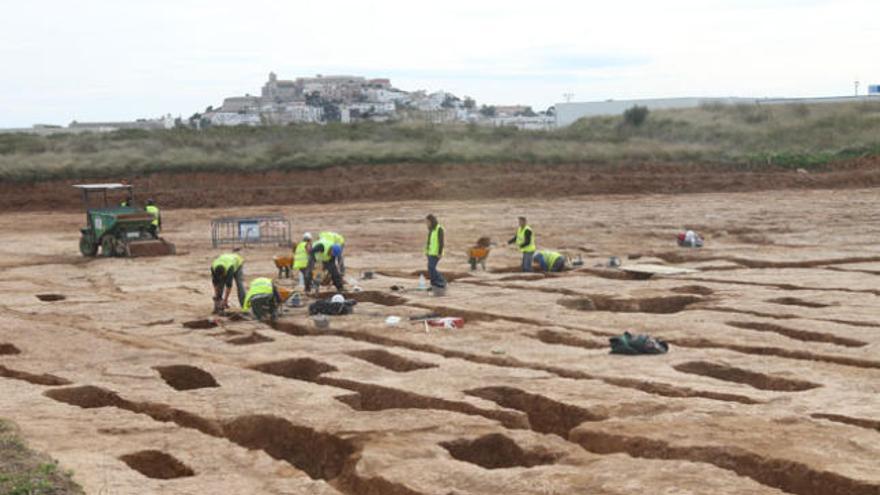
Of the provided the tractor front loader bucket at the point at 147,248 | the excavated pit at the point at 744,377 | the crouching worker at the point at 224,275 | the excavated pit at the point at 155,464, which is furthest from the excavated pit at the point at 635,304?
the tractor front loader bucket at the point at 147,248

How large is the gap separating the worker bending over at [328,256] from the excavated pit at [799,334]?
736 cm

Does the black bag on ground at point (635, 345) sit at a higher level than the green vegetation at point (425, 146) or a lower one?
lower

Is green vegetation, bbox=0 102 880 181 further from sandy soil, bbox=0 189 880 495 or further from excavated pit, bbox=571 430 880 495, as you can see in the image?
excavated pit, bbox=571 430 880 495

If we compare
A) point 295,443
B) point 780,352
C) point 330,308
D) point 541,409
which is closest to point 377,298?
point 330,308

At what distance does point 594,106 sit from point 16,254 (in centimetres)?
7875

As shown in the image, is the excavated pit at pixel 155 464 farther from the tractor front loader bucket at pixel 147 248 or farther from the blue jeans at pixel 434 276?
the tractor front loader bucket at pixel 147 248

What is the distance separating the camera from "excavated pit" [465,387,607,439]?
42.5 ft

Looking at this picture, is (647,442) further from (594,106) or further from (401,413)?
(594,106)

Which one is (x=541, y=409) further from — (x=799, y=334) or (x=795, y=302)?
(x=795, y=302)

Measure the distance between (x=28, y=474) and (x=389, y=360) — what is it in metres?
7.08

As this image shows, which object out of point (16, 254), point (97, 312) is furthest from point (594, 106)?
point (97, 312)

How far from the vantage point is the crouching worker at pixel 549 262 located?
86.7ft

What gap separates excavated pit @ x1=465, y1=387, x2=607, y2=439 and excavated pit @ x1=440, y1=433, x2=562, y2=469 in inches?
48.0

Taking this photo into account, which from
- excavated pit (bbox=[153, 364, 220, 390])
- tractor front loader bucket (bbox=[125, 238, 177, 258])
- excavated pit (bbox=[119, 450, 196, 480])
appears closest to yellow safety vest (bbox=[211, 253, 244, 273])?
excavated pit (bbox=[153, 364, 220, 390])
